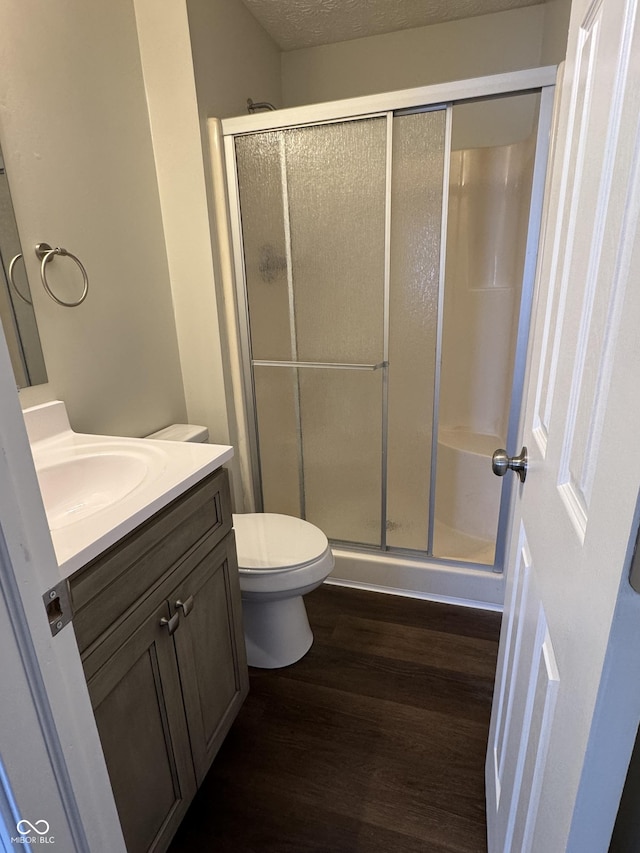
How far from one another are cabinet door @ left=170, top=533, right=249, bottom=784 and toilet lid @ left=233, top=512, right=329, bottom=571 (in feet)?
0.64

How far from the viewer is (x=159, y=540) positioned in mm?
962

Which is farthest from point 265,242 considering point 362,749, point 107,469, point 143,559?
point 362,749

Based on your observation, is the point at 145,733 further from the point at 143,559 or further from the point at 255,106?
the point at 255,106

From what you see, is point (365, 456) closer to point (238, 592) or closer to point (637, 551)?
point (238, 592)

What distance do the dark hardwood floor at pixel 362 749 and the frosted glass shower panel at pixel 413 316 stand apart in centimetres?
47

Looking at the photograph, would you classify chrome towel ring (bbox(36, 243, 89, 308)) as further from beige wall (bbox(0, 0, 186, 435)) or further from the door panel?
the door panel

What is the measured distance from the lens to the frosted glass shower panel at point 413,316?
64.4 inches

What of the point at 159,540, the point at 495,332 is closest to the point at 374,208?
the point at 495,332

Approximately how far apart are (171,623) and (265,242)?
1514mm

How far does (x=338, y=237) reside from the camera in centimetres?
182

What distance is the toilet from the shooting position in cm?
147

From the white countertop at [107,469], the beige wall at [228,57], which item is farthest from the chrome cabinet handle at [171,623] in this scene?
the beige wall at [228,57]

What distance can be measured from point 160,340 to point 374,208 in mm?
958

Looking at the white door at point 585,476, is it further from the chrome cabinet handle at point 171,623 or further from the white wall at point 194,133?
the white wall at point 194,133
